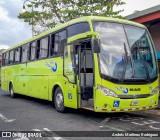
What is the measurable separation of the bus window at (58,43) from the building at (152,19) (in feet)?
19.2

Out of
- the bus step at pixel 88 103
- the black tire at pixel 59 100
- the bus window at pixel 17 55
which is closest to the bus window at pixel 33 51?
the bus window at pixel 17 55

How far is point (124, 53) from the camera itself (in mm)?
9391

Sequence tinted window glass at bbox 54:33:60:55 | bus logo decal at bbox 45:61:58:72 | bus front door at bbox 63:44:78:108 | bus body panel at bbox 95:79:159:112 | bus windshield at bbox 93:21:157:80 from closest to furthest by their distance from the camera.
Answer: bus body panel at bbox 95:79:159:112, bus windshield at bbox 93:21:157:80, bus front door at bbox 63:44:78:108, tinted window glass at bbox 54:33:60:55, bus logo decal at bbox 45:61:58:72

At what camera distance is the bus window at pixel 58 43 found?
37.1 feet

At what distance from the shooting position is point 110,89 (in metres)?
8.89

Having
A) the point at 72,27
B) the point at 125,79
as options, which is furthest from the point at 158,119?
the point at 72,27

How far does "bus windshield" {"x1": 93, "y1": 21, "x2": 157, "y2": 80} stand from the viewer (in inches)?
359

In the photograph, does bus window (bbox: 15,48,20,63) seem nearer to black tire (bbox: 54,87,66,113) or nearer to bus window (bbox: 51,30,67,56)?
bus window (bbox: 51,30,67,56)

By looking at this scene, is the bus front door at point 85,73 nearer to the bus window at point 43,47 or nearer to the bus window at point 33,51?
the bus window at point 43,47

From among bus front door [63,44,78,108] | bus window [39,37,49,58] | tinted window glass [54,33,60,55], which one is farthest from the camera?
bus window [39,37,49,58]

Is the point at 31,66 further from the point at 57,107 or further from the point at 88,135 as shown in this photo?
the point at 88,135

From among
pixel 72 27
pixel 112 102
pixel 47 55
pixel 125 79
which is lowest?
pixel 112 102

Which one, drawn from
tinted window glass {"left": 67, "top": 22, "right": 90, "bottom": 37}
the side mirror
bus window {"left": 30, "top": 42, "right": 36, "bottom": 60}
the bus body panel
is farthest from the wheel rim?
bus window {"left": 30, "top": 42, "right": 36, "bottom": 60}

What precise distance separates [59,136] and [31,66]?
7.91m
